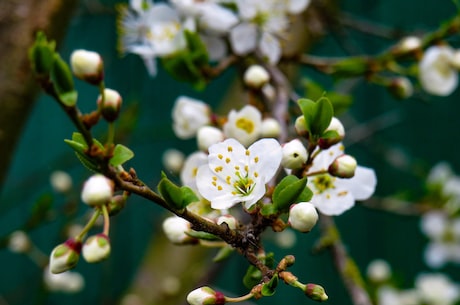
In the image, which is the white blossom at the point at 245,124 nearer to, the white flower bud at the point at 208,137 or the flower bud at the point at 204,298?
the white flower bud at the point at 208,137

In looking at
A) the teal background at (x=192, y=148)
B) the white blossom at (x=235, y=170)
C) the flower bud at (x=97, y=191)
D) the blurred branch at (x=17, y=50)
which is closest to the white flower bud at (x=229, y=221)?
the white blossom at (x=235, y=170)

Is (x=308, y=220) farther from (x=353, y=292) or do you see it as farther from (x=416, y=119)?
(x=416, y=119)

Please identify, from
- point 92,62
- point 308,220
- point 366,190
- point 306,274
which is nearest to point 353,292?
point 366,190

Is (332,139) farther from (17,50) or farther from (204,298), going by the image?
(17,50)

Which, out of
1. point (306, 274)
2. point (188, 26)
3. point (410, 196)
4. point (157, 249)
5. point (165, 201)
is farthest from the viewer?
point (306, 274)

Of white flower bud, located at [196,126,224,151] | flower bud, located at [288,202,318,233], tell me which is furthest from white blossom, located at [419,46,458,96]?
flower bud, located at [288,202,318,233]

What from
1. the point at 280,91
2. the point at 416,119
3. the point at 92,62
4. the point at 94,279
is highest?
the point at 92,62
